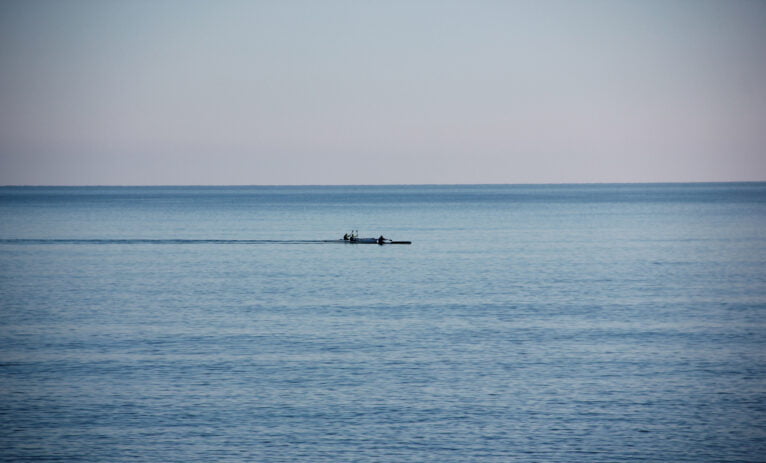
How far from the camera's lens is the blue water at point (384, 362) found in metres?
31.9

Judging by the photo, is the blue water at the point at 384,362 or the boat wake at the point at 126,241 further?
the boat wake at the point at 126,241

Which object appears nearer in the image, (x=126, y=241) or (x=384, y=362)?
(x=384, y=362)

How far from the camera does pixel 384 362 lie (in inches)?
1660

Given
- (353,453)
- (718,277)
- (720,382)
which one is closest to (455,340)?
(720,382)

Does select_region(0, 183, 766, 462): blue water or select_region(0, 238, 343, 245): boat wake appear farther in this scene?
select_region(0, 238, 343, 245): boat wake

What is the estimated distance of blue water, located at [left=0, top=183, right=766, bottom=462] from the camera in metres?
31.9

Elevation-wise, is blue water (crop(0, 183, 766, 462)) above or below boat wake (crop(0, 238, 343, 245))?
below

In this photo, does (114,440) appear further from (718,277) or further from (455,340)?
(718,277)

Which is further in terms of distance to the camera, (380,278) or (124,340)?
(380,278)

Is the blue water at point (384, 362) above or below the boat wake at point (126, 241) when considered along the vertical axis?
below

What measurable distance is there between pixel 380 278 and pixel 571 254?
2927cm

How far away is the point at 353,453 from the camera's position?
30.7 m

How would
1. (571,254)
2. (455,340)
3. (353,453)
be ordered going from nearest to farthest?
(353,453) < (455,340) < (571,254)

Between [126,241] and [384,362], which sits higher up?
[126,241]
